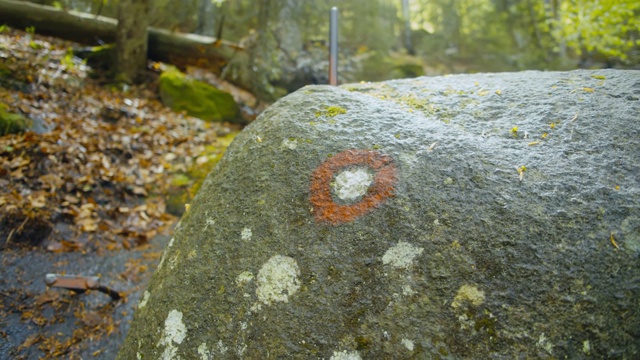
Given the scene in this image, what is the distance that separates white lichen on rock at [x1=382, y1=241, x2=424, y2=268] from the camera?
1.56 m

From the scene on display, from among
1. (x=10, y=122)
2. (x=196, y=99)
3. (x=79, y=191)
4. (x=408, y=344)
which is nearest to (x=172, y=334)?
(x=408, y=344)

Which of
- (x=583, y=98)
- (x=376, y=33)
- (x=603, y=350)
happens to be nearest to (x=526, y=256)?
(x=603, y=350)

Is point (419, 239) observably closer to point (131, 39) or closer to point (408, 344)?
point (408, 344)

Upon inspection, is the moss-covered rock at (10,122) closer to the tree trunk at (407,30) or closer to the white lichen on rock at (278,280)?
the white lichen on rock at (278,280)

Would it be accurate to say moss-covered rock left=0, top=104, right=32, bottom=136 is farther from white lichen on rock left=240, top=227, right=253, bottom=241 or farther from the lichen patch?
the lichen patch

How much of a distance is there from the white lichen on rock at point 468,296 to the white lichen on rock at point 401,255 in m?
0.22

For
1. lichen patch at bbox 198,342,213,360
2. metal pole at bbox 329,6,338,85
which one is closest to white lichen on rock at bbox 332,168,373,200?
lichen patch at bbox 198,342,213,360

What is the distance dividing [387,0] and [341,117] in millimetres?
13061

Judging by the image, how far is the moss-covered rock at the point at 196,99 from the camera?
6891mm

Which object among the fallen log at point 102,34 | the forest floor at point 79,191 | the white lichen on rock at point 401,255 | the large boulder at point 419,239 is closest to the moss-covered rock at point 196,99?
the forest floor at point 79,191

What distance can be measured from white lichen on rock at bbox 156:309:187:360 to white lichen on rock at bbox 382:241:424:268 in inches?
39.0

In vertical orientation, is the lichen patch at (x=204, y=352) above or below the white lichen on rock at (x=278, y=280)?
below

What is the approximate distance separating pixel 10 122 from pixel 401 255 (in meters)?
4.69

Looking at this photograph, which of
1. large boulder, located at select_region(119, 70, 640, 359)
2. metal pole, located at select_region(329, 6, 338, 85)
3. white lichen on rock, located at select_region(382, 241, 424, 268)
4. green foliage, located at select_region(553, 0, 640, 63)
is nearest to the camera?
large boulder, located at select_region(119, 70, 640, 359)
